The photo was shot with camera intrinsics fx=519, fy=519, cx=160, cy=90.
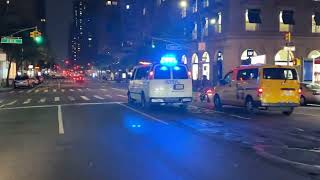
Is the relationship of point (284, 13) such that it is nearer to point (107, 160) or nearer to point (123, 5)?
point (107, 160)

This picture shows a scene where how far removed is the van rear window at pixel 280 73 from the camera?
22172 millimetres

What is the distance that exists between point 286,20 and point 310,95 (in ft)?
86.3

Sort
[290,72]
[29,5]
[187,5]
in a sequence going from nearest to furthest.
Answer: [290,72] < [187,5] < [29,5]

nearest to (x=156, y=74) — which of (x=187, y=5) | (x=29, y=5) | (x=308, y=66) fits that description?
(x=308, y=66)

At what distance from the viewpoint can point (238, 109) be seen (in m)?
25.8

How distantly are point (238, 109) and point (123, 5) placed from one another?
154923 millimetres

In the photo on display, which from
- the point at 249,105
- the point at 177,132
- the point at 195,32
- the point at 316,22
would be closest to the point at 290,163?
the point at 177,132

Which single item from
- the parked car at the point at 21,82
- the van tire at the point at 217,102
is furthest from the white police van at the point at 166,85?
the parked car at the point at 21,82

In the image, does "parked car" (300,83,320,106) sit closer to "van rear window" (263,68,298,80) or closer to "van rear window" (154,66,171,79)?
"van rear window" (263,68,298,80)

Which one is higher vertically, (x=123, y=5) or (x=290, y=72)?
(x=123, y=5)

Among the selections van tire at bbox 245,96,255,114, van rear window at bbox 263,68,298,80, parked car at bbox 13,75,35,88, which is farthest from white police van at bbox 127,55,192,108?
parked car at bbox 13,75,35,88

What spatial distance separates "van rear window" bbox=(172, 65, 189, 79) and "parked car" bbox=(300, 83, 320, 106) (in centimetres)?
911

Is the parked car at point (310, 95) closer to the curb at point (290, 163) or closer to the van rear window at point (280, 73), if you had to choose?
the van rear window at point (280, 73)

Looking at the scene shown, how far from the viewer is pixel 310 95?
1211 inches
